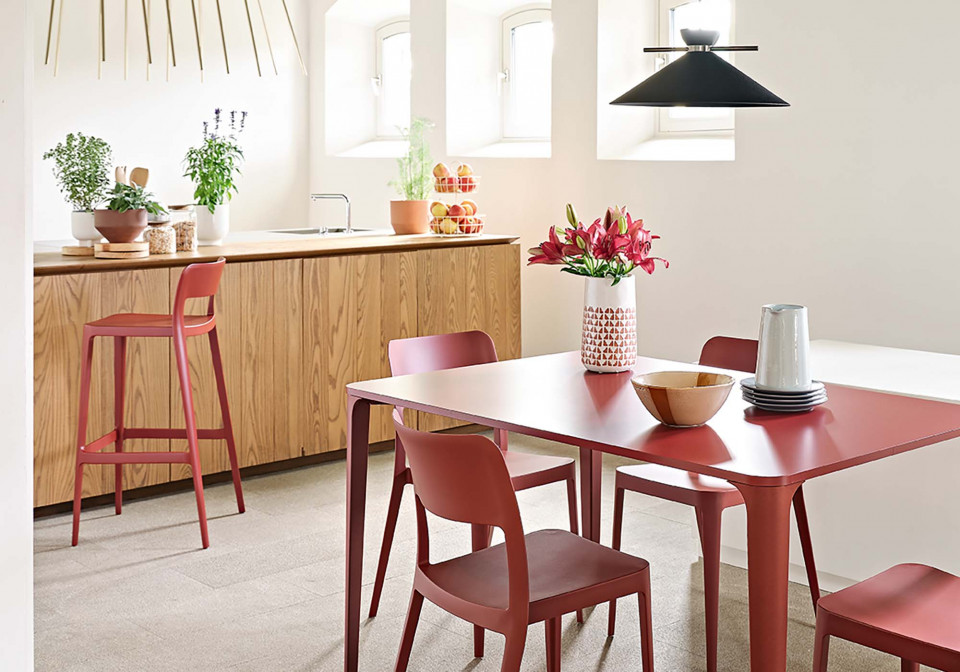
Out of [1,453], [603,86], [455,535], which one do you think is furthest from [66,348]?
[603,86]

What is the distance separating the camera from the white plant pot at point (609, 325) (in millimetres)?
2971

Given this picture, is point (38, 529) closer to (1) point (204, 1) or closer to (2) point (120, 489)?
(2) point (120, 489)

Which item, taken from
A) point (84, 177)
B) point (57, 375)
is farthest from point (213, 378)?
point (84, 177)

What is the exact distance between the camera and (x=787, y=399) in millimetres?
2559

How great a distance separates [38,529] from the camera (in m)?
4.20

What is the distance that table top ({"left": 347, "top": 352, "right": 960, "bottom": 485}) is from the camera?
2145 millimetres

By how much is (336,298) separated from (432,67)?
2.22m

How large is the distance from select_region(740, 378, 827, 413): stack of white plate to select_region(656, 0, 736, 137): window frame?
10.3 feet

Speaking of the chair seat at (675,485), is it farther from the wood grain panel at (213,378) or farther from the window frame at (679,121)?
the window frame at (679,121)

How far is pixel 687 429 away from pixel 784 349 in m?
0.31

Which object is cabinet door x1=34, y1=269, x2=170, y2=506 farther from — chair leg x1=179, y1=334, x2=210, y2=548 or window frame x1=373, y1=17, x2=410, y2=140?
window frame x1=373, y1=17, x2=410, y2=140

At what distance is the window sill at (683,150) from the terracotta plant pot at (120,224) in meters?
2.43

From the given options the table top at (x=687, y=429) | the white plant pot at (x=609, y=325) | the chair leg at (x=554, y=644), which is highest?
the white plant pot at (x=609, y=325)

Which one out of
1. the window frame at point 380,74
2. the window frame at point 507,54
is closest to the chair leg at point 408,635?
the window frame at point 507,54
